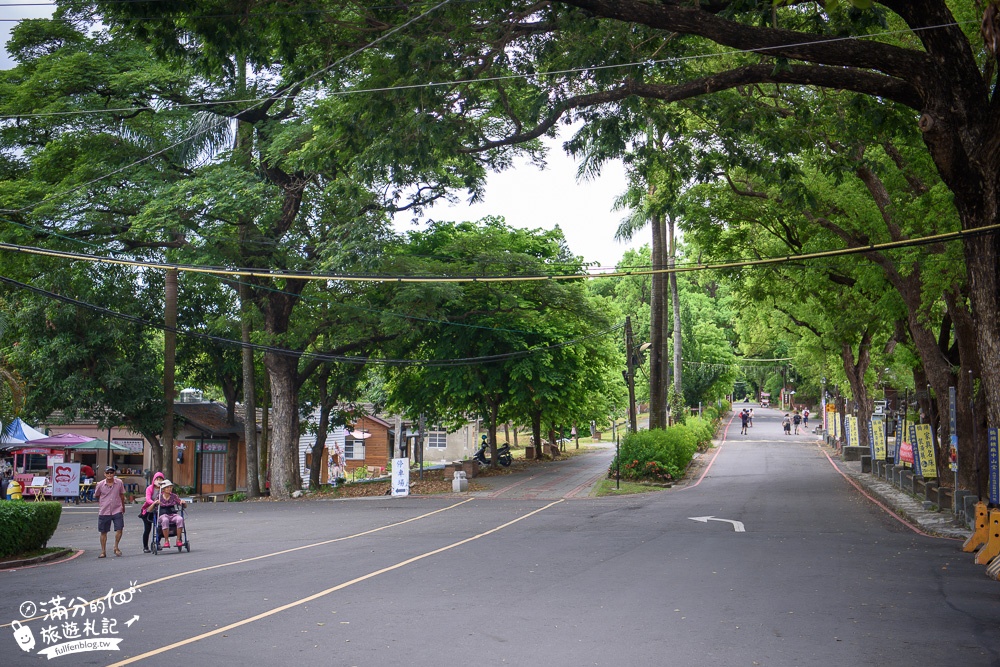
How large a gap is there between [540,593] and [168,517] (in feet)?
29.4

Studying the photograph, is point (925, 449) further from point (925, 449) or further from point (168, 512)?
point (168, 512)

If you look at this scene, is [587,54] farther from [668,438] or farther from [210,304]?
[210,304]

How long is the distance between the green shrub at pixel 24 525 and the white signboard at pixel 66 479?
1923cm

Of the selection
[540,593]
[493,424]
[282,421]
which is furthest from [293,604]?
[493,424]

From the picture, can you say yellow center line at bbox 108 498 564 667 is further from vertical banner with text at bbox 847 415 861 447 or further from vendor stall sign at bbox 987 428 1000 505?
vertical banner with text at bbox 847 415 861 447

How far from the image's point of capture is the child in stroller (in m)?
17.1

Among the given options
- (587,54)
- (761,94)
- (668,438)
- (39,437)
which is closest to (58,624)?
(587,54)

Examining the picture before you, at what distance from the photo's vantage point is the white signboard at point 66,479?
115ft

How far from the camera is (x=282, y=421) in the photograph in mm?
33625

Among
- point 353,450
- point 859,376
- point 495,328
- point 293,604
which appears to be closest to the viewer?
point 293,604

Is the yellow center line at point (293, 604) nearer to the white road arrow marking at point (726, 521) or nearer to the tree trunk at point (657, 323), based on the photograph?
the white road arrow marking at point (726, 521)

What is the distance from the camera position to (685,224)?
84.4ft

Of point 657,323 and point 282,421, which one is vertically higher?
point 657,323

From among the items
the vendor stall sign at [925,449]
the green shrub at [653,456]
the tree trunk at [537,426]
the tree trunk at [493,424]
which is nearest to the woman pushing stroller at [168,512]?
the green shrub at [653,456]
